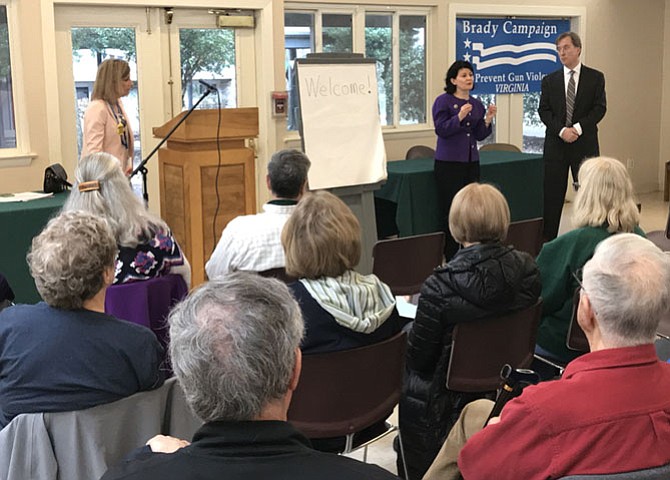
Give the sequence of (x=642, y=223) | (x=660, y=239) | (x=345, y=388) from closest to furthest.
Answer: (x=345, y=388) → (x=660, y=239) → (x=642, y=223)

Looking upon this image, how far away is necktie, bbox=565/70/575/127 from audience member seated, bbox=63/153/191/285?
4042 millimetres

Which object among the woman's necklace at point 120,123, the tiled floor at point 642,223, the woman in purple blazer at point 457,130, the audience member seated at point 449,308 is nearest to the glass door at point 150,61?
the woman's necklace at point 120,123

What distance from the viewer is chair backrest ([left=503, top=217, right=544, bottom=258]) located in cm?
459

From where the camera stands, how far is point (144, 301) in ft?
9.96

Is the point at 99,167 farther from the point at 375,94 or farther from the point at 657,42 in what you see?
the point at 657,42

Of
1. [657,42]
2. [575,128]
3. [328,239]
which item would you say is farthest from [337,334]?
[657,42]

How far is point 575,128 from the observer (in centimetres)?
623

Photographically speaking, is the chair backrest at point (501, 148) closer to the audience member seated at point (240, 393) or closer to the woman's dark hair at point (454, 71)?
the woman's dark hair at point (454, 71)

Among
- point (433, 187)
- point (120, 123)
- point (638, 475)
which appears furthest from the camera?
point (433, 187)

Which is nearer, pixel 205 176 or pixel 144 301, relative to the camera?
pixel 144 301

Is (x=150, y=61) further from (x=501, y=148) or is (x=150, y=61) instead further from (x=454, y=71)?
(x=501, y=148)

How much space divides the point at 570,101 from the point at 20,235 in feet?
13.3

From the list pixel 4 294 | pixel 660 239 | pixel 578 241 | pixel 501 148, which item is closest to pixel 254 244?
pixel 4 294

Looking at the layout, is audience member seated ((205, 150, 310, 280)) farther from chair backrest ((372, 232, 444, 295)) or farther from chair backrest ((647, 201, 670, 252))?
chair backrest ((647, 201, 670, 252))
